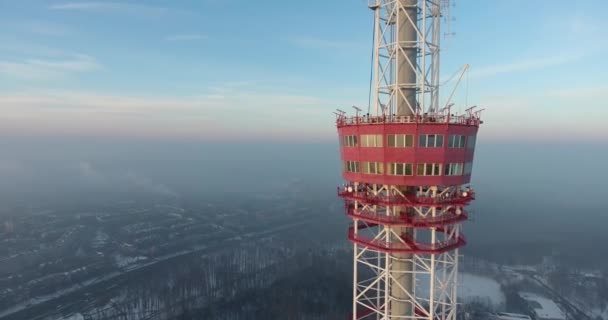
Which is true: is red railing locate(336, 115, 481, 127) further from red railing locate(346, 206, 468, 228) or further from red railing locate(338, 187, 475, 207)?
red railing locate(346, 206, 468, 228)

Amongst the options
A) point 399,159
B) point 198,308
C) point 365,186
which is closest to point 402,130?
point 399,159

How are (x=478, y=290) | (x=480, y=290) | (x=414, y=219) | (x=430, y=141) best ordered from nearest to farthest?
1. (x=430, y=141)
2. (x=414, y=219)
3. (x=478, y=290)
4. (x=480, y=290)

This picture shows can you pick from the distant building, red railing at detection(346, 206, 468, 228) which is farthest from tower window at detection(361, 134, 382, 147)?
the distant building

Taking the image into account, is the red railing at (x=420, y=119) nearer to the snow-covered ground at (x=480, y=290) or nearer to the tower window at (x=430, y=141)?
the tower window at (x=430, y=141)

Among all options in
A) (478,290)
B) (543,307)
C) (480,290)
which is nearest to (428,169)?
(543,307)

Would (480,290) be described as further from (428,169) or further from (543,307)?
(428,169)

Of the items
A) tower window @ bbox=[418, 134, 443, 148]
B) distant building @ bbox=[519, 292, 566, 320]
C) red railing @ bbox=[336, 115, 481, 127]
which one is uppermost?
red railing @ bbox=[336, 115, 481, 127]

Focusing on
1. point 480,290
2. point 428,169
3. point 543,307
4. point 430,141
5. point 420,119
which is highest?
point 420,119

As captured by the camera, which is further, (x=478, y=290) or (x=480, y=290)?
(x=480, y=290)
